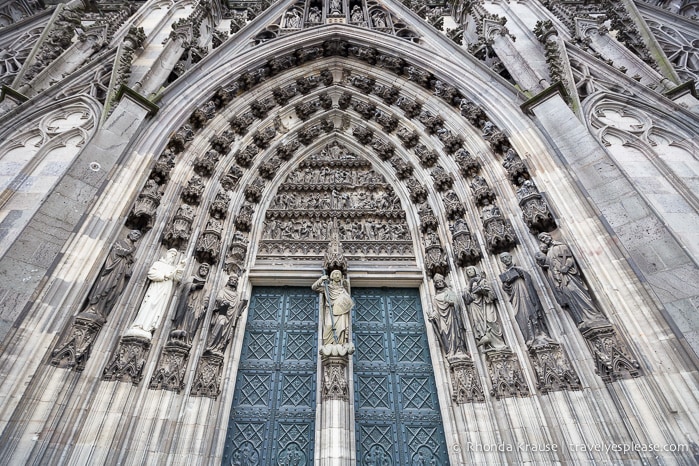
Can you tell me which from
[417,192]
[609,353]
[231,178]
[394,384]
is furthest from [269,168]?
[609,353]

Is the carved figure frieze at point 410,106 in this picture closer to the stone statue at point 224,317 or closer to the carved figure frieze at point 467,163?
the carved figure frieze at point 467,163

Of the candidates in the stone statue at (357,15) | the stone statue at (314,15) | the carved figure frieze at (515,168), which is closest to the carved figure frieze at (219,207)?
the carved figure frieze at (515,168)

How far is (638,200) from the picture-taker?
14.0 ft

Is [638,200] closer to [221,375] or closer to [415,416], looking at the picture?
[415,416]

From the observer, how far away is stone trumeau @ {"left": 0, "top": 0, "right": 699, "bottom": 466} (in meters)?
3.79

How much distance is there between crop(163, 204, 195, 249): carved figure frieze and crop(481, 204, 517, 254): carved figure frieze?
4.81 metres

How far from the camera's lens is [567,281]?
433 cm

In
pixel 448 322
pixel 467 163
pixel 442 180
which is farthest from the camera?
pixel 442 180

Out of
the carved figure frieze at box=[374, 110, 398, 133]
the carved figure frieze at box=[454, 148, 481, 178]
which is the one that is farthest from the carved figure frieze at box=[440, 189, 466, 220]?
the carved figure frieze at box=[374, 110, 398, 133]

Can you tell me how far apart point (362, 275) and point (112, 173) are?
421cm

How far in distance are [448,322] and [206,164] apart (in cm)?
507

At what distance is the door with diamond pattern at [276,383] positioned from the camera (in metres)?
4.79

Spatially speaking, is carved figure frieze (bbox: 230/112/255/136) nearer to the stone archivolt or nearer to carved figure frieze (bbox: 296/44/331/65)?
the stone archivolt

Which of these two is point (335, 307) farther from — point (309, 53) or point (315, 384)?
point (309, 53)
